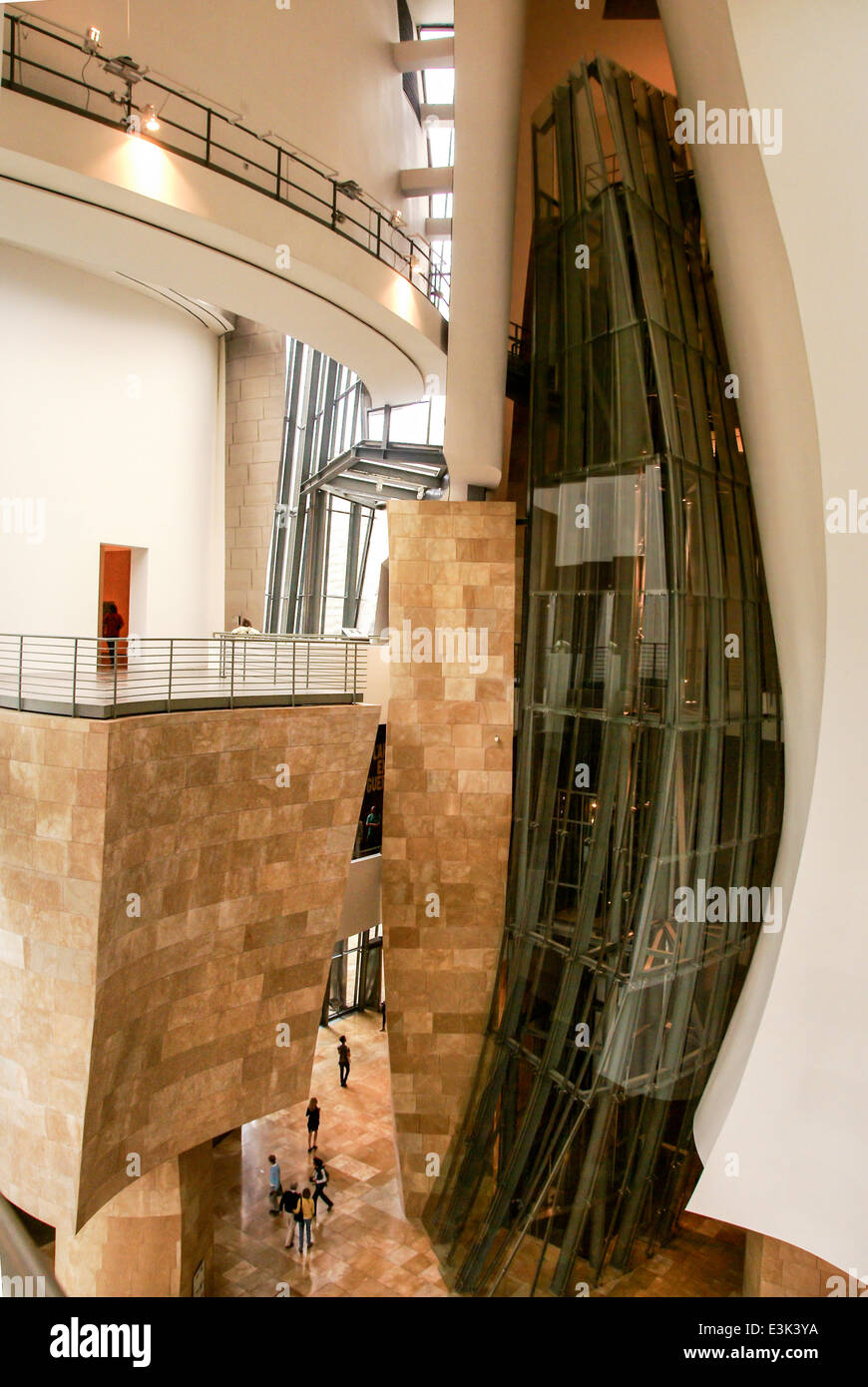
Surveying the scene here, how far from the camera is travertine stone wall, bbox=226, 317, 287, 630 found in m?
17.9

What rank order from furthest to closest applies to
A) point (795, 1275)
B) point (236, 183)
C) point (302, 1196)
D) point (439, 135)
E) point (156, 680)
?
1. point (439, 135)
2. point (302, 1196)
3. point (156, 680)
4. point (795, 1275)
5. point (236, 183)

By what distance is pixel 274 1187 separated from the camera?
13469 mm

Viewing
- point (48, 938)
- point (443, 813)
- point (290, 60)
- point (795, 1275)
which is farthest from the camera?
point (443, 813)

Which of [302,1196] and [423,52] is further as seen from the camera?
[423,52]

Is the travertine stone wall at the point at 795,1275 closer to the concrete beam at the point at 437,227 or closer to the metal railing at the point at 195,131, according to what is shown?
the metal railing at the point at 195,131

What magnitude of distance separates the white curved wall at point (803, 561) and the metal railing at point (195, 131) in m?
4.47

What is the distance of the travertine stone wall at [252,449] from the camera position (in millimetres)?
17938

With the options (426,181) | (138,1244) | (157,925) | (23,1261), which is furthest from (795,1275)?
(426,181)

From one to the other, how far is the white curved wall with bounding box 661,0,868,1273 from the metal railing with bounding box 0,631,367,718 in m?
5.29

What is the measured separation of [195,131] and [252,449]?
28.3 feet

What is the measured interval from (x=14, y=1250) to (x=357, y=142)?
43.7 ft

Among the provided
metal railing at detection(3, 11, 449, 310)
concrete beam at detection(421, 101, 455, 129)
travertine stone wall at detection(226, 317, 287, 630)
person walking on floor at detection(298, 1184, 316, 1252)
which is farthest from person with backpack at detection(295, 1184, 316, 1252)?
concrete beam at detection(421, 101, 455, 129)

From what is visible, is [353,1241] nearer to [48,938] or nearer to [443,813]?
[443,813]

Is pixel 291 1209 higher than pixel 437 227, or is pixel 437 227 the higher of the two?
pixel 437 227
